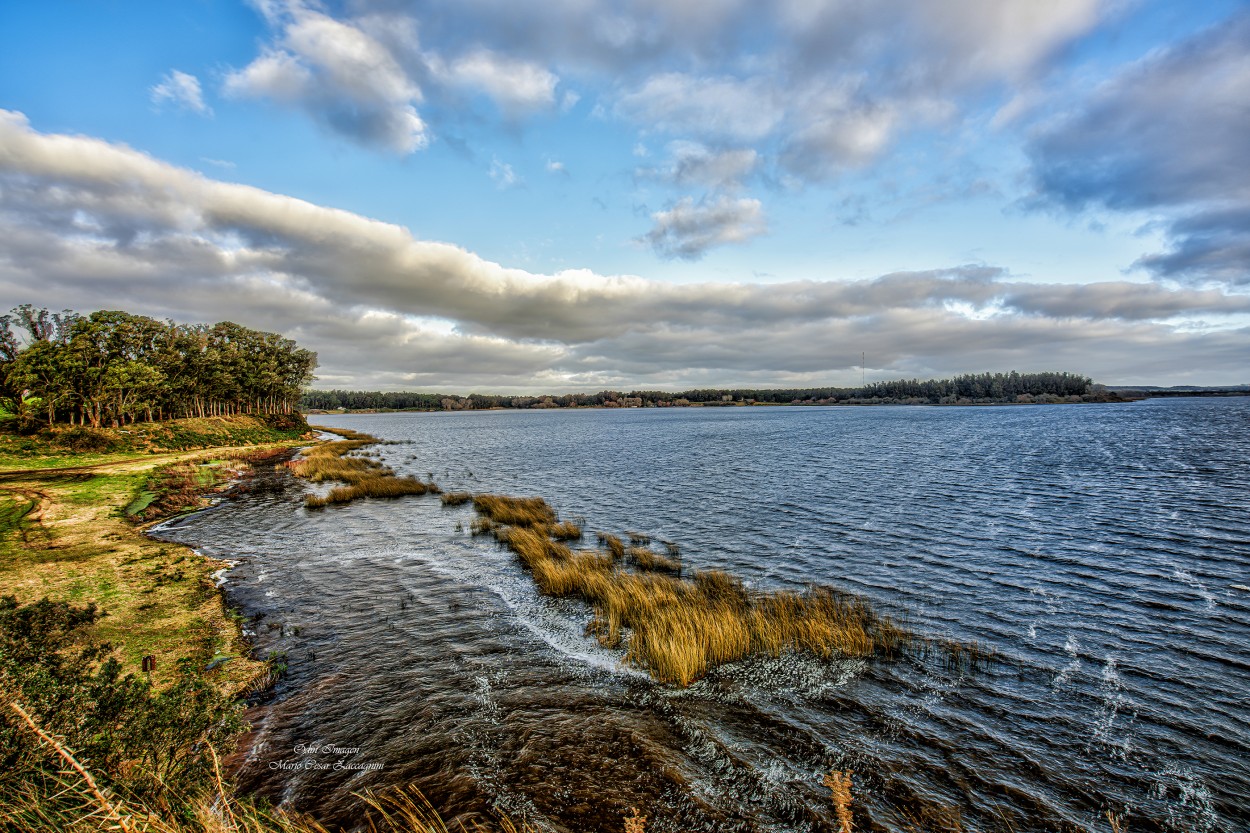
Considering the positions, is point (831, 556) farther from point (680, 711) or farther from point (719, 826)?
point (719, 826)

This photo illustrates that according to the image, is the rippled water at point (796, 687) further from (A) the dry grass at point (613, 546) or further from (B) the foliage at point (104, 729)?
(A) the dry grass at point (613, 546)

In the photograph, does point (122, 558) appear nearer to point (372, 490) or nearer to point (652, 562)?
point (372, 490)

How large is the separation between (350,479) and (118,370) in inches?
1478

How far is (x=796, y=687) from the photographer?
463 inches

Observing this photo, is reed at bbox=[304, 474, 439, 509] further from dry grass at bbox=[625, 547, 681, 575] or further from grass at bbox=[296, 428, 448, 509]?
dry grass at bbox=[625, 547, 681, 575]

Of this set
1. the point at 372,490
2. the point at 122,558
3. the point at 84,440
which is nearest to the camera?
the point at 122,558

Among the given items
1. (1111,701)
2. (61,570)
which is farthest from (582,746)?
(61,570)

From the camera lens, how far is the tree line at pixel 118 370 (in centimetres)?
5262

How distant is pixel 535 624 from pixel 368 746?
248 inches

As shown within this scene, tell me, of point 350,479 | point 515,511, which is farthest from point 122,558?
point 350,479

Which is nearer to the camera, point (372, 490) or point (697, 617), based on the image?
point (697, 617)

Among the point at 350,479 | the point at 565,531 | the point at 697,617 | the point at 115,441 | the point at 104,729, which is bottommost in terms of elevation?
the point at 350,479

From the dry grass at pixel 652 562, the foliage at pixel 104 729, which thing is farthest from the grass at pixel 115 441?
the dry grass at pixel 652 562

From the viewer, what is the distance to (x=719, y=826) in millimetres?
7832
